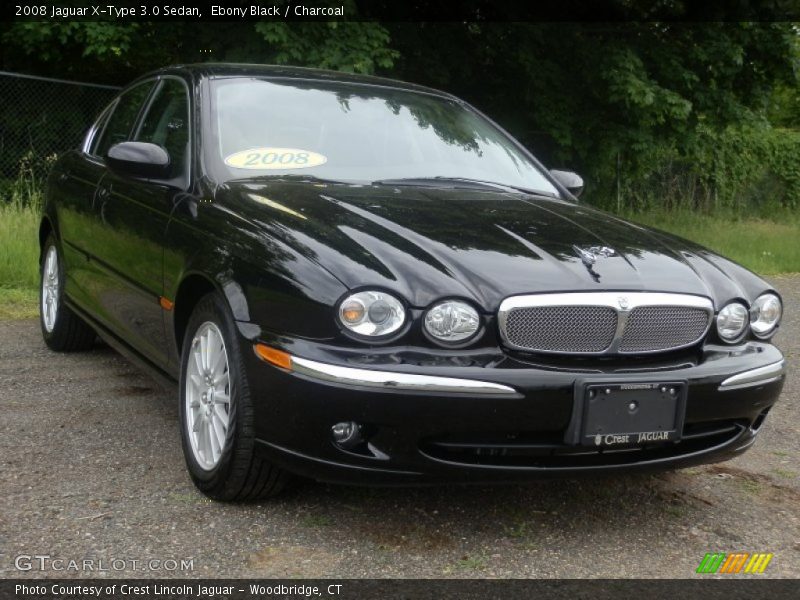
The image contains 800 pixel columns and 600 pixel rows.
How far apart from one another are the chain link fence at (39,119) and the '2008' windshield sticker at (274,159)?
7.97m

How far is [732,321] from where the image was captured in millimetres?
3514

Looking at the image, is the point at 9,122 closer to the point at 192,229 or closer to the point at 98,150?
the point at 98,150

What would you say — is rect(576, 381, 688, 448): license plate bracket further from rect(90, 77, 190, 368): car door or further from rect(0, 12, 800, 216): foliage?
rect(0, 12, 800, 216): foliage

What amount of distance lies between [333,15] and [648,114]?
4.18 m

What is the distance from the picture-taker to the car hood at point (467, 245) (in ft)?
10.3

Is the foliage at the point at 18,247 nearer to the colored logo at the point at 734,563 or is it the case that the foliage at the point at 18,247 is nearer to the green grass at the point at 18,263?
the green grass at the point at 18,263

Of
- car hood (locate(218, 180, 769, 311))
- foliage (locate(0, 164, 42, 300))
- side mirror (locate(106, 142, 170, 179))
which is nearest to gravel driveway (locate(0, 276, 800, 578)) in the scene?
car hood (locate(218, 180, 769, 311))

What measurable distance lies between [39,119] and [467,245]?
373 inches

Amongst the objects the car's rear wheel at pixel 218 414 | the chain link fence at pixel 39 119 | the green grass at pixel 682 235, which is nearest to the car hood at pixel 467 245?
the car's rear wheel at pixel 218 414

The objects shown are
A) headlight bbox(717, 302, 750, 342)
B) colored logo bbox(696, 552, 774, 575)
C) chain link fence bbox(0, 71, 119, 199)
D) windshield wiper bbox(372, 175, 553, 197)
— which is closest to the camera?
colored logo bbox(696, 552, 774, 575)

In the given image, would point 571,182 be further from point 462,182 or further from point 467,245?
point 467,245

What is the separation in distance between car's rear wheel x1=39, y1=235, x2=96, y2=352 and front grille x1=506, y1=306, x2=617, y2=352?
3331mm

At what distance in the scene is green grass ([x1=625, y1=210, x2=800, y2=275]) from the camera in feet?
40.7

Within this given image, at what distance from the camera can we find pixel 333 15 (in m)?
11.0
